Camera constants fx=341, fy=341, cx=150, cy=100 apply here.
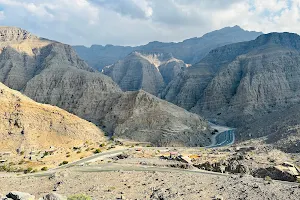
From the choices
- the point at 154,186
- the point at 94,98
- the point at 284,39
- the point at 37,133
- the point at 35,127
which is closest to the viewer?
the point at 154,186

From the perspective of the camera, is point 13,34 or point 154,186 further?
point 13,34

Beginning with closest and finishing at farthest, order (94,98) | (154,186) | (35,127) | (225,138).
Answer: (154,186), (35,127), (225,138), (94,98)

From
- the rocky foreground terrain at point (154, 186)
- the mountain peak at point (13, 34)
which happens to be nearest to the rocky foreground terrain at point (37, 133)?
the rocky foreground terrain at point (154, 186)

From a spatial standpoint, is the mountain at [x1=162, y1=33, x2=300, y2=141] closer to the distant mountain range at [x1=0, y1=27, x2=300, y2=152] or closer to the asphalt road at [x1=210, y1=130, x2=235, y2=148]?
the distant mountain range at [x1=0, y1=27, x2=300, y2=152]

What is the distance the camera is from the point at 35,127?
74062 mm

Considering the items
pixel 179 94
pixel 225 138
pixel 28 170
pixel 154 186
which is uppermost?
pixel 179 94

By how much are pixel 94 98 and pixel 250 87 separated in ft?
220

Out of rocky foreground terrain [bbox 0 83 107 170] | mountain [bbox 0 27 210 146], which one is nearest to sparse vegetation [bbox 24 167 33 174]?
rocky foreground terrain [bbox 0 83 107 170]

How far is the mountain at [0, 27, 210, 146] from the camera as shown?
91125 mm

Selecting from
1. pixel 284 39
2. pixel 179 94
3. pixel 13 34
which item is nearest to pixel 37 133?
pixel 13 34

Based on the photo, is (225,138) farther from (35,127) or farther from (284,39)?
(284,39)

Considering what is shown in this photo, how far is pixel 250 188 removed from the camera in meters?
28.3

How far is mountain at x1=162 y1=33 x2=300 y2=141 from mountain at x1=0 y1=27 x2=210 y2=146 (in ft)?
106

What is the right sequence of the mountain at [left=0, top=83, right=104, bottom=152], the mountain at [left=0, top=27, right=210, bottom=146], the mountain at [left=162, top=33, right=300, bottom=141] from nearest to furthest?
the mountain at [left=0, top=83, right=104, bottom=152]
the mountain at [left=0, top=27, right=210, bottom=146]
the mountain at [left=162, top=33, right=300, bottom=141]
